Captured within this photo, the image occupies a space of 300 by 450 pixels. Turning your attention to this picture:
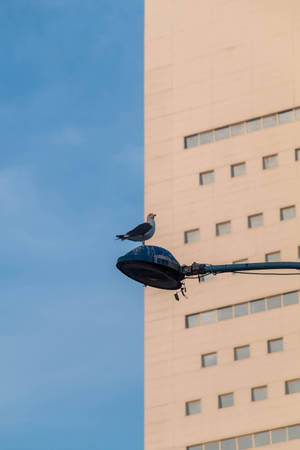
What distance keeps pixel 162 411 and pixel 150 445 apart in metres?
2.21

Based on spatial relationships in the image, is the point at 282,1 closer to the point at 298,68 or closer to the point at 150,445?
the point at 298,68

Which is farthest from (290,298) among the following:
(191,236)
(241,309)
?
(191,236)

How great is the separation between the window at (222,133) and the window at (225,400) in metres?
17.1

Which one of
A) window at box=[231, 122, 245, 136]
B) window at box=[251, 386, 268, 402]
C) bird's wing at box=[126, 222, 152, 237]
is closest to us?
bird's wing at box=[126, 222, 152, 237]

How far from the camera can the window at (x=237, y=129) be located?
79.4 m

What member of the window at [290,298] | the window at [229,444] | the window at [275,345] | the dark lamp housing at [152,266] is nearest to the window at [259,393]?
the window at [275,345]

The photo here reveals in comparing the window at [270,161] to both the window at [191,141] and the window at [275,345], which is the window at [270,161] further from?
the window at [275,345]

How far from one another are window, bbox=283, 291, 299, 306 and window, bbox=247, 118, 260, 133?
1158 centimetres

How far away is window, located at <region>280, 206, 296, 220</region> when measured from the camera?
7500 centimetres

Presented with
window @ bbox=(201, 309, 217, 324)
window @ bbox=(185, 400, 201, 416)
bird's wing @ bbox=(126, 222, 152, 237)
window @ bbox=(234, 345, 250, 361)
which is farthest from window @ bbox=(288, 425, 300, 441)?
bird's wing @ bbox=(126, 222, 152, 237)

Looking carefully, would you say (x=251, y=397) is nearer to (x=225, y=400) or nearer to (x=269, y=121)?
(x=225, y=400)

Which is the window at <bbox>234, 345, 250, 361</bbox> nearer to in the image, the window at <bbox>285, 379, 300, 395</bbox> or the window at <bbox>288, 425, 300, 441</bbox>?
the window at <bbox>285, 379, 300, 395</bbox>

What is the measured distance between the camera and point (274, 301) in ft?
243

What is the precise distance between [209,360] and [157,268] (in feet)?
194
